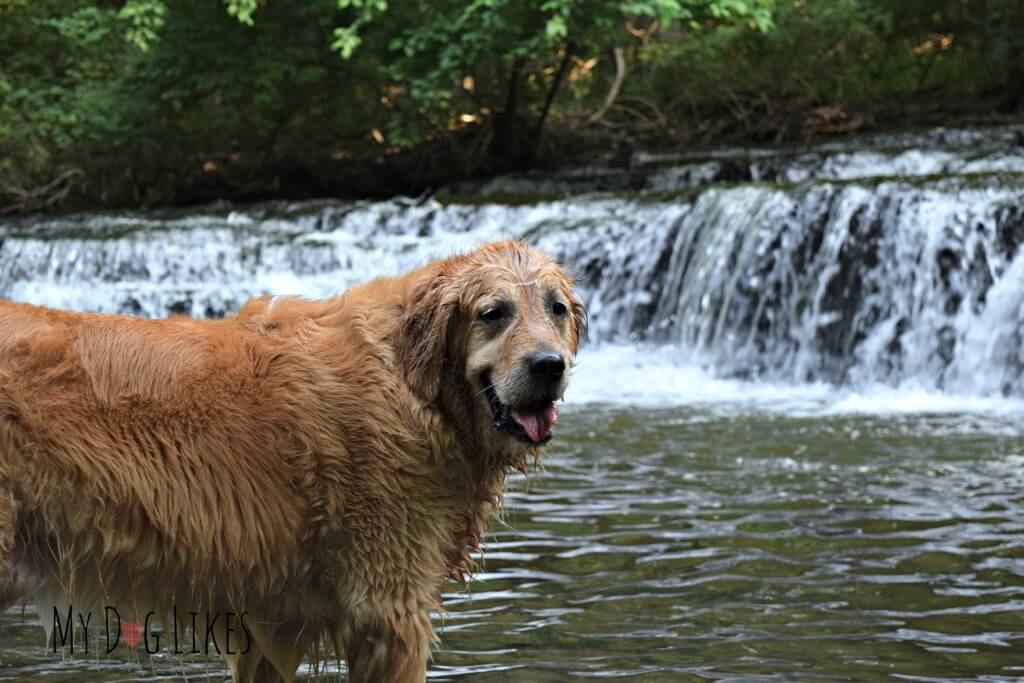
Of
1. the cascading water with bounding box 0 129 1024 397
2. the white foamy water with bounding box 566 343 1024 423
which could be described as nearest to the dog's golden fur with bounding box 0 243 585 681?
the cascading water with bounding box 0 129 1024 397

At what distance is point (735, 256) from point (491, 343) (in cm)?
1092

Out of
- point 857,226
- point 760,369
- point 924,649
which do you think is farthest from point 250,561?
point 857,226

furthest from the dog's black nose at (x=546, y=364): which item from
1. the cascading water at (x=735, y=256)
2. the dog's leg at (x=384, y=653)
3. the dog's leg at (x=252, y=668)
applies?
the cascading water at (x=735, y=256)

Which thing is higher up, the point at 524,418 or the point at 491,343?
the point at 491,343

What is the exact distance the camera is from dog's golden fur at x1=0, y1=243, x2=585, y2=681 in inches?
127

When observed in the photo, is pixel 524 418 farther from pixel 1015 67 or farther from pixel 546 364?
pixel 1015 67

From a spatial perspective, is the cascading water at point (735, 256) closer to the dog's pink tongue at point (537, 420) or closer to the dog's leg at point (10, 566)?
the dog's pink tongue at point (537, 420)

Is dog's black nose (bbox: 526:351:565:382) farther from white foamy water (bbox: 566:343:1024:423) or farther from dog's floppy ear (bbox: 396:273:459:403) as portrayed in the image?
white foamy water (bbox: 566:343:1024:423)

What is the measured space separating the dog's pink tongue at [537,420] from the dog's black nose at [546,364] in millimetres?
106

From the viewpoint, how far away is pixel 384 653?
11.3ft

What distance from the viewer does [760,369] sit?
1321 centimetres

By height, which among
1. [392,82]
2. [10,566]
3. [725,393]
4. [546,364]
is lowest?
[725,393]

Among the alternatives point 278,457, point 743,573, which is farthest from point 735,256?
point 278,457

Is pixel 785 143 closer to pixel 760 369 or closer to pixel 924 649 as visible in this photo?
pixel 760 369
